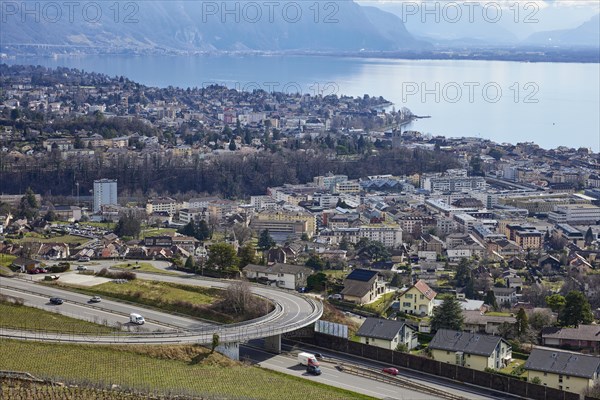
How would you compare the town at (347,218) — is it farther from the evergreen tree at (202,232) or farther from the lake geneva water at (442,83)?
the lake geneva water at (442,83)

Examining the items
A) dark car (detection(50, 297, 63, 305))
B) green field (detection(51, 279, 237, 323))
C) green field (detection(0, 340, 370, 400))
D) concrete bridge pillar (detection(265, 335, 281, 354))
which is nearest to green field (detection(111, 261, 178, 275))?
green field (detection(51, 279, 237, 323))

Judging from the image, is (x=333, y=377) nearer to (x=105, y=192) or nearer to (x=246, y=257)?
(x=246, y=257)

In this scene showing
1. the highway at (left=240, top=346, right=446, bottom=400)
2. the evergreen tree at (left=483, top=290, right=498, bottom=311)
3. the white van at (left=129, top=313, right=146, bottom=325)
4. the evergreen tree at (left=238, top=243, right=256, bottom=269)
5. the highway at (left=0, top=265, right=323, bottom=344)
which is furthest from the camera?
the evergreen tree at (left=483, top=290, right=498, bottom=311)

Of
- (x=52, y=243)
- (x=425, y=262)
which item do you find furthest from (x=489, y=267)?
(x=52, y=243)

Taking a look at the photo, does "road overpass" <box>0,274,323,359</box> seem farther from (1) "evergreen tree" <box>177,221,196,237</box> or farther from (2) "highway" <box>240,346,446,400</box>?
(1) "evergreen tree" <box>177,221,196,237</box>

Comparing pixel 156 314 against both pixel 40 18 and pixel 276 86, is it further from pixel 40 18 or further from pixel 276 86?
pixel 40 18

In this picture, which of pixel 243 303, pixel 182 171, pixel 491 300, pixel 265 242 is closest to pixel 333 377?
pixel 243 303

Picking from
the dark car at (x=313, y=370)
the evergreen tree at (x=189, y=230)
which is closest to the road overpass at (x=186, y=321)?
the dark car at (x=313, y=370)
